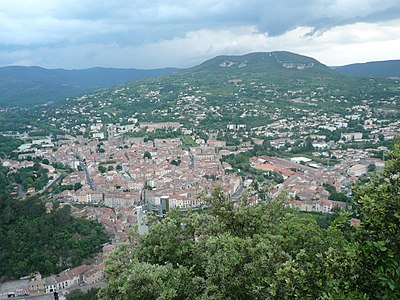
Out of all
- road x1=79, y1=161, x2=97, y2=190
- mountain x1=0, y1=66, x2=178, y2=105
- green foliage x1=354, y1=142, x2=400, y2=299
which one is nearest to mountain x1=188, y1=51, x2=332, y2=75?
mountain x1=0, y1=66, x2=178, y2=105

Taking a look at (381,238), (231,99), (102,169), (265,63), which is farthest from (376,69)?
(381,238)

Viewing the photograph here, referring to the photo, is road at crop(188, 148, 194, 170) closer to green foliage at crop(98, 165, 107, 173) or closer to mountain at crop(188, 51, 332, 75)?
green foliage at crop(98, 165, 107, 173)

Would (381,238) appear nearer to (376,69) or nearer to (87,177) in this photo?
(87,177)

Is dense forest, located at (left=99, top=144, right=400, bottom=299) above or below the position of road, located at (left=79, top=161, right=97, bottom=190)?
above

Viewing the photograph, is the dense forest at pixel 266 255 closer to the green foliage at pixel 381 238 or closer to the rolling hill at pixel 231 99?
the green foliage at pixel 381 238

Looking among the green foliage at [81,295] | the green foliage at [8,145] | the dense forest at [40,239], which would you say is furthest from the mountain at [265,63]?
the green foliage at [81,295]

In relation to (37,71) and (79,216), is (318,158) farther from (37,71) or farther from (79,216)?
(37,71)
